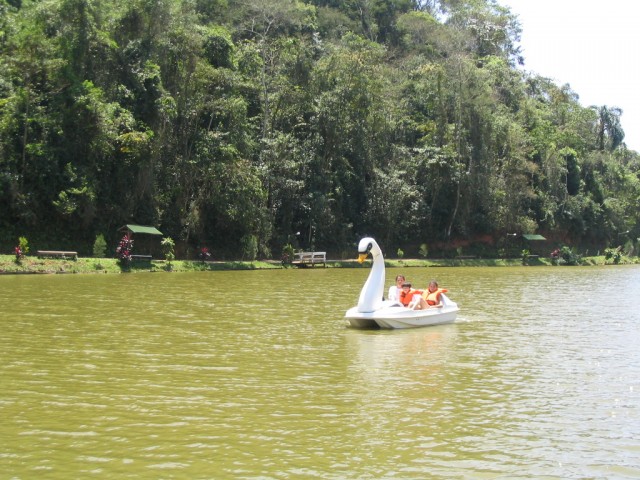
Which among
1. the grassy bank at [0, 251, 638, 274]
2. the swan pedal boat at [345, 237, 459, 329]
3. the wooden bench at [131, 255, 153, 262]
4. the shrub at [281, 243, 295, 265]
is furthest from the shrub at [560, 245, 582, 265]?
the swan pedal boat at [345, 237, 459, 329]

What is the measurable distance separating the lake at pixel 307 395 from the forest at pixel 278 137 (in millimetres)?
19060

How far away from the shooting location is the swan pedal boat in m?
16.8

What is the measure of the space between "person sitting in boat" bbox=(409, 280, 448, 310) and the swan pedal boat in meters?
0.28

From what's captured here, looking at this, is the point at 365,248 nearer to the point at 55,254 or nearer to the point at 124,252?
the point at 124,252

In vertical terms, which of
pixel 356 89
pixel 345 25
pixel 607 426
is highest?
pixel 345 25

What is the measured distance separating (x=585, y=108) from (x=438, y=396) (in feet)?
245

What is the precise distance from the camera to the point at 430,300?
1855 centimetres

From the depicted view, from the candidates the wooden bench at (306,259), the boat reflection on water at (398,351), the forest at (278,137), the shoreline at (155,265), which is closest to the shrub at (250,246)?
the forest at (278,137)

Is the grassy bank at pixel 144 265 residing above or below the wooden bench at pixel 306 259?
below

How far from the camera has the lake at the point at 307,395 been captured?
7.49 meters

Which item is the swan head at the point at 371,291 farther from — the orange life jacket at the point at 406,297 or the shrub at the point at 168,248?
the shrub at the point at 168,248

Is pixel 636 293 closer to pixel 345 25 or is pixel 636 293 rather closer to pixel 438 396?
pixel 438 396

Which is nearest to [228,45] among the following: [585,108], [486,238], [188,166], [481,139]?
[188,166]

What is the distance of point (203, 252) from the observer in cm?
4069
